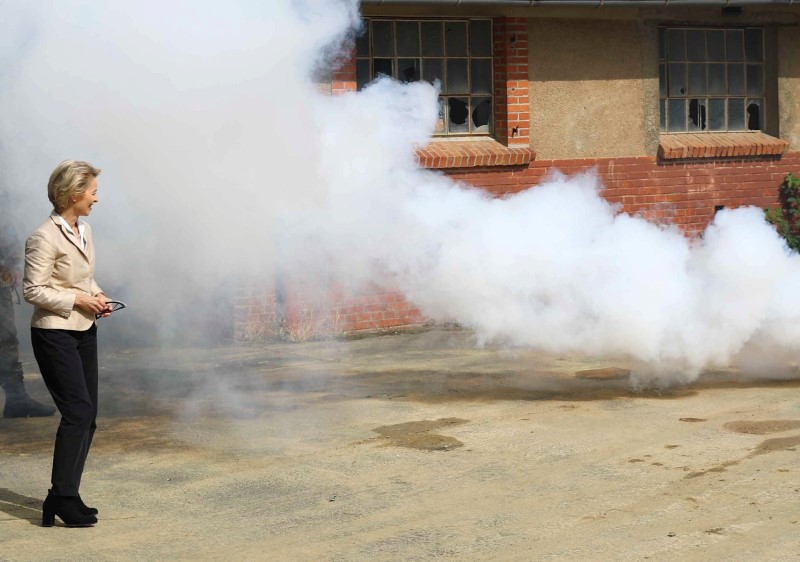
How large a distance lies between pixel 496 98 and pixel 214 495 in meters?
7.42

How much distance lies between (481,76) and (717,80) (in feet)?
10.1

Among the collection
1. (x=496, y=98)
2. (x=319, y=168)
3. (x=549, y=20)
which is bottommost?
(x=319, y=168)

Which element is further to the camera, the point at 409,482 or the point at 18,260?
the point at 18,260

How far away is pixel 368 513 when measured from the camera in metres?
5.30

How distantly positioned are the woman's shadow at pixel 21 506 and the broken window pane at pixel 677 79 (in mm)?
9476

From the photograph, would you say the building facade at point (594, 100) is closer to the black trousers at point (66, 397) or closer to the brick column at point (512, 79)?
the brick column at point (512, 79)

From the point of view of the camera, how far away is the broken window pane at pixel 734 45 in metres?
13.5

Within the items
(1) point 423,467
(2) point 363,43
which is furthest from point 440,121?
(1) point 423,467

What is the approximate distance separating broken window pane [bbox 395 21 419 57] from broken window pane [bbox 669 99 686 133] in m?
3.23

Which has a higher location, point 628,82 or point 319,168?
point 628,82

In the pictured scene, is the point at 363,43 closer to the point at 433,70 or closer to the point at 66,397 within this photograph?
the point at 433,70

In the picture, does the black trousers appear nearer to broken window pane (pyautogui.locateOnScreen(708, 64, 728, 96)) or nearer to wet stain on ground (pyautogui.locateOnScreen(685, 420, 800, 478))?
wet stain on ground (pyautogui.locateOnScreen(685, 420, 800, 478))

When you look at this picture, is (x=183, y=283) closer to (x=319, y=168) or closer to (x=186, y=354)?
(x=186, y=354)

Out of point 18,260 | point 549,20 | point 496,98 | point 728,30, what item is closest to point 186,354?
point 18,260
